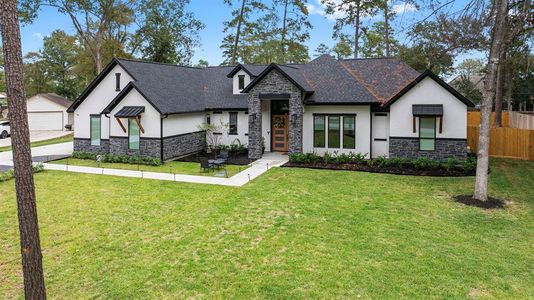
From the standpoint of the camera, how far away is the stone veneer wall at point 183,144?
64.9 feet

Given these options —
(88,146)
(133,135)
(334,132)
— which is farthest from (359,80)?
(88,146)

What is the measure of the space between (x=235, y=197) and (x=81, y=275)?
5.84 metres

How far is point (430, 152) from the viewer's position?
17.6m

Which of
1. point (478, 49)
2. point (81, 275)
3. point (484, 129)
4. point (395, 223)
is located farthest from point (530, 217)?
point (81, 275)

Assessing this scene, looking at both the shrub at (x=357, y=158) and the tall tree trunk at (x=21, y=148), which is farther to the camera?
the shrub at (x=357, y=158)

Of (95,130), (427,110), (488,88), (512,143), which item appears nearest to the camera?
(488,88)

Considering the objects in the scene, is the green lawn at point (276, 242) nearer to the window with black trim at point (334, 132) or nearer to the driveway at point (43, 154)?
the window with black trim at point (334, 132)

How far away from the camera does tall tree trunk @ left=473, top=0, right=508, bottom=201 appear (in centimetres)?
1158

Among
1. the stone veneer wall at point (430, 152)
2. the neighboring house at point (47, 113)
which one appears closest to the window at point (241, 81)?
the stone veneer wall at point (430, 152)

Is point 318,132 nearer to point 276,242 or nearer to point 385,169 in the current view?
point 385,169

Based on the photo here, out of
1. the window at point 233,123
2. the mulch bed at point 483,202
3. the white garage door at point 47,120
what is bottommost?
the mulch bed at point 483,202

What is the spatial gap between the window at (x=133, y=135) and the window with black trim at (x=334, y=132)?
10009mm

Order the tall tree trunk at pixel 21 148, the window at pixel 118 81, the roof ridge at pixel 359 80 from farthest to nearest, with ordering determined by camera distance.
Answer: the window at pixel 118 81 < the roof ridge at pixel 359 80 < the tall tree trunk at pixel 21 148

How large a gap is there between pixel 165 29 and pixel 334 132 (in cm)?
2734
